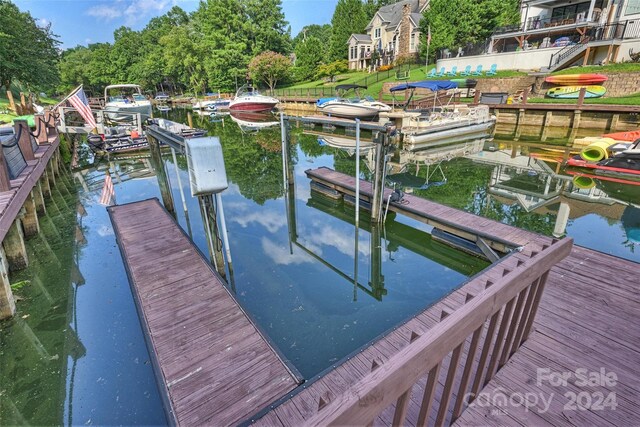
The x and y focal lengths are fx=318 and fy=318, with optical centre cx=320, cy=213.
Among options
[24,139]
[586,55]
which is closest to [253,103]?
[24,139]

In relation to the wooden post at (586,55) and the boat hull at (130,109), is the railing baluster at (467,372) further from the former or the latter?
the wooden post at (586,55)

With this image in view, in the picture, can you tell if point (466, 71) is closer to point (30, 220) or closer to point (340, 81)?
point (340, 81)

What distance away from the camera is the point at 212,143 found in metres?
4.58

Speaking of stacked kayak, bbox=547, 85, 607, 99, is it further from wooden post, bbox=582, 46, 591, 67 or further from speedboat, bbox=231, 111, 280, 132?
speedboat, bbox=231, 111, 280, 132

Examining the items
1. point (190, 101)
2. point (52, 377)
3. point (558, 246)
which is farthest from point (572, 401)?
point (190, 101)

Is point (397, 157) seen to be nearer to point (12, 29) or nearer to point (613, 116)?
point (613, 116)

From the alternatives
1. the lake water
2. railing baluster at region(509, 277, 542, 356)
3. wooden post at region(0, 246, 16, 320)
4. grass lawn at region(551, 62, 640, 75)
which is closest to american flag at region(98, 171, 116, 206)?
the lake water

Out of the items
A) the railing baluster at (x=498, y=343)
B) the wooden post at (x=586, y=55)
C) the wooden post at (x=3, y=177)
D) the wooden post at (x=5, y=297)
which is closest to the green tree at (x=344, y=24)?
the wooden post at (x=586, y=55)

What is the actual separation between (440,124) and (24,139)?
17921mm

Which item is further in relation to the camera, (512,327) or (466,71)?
(466,71)

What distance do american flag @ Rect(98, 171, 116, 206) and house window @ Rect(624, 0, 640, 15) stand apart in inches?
1351

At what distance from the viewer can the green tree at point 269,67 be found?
40594 millimetres

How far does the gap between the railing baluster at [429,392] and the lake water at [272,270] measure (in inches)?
105

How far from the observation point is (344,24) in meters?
48.0
